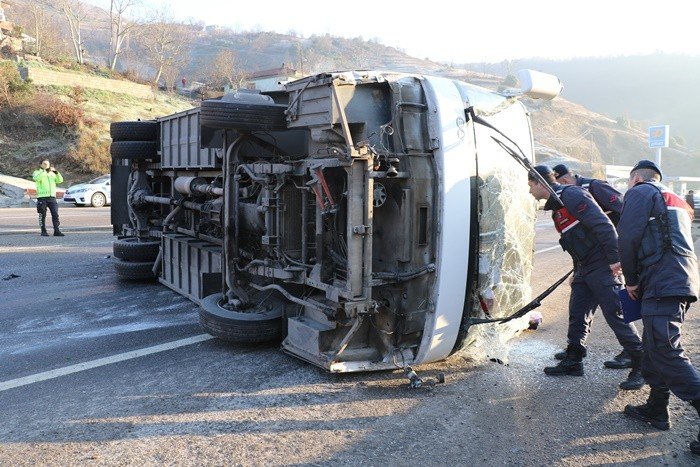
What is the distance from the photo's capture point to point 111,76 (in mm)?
42031

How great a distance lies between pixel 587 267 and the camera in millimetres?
4566

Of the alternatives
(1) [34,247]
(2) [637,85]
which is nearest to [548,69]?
(2) [637,85]

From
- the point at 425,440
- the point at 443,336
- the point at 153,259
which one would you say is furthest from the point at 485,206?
the point at 153,259

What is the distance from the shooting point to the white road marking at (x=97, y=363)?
4289 mm

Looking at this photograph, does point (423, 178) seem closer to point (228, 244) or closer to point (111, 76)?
point (228, 244)

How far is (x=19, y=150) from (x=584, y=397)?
32.4m

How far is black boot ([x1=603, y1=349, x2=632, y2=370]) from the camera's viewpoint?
4.74 meters

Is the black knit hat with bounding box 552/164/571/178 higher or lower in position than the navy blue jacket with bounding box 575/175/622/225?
higher

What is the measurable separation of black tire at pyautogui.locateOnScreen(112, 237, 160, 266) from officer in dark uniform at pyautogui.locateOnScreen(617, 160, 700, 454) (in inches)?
245

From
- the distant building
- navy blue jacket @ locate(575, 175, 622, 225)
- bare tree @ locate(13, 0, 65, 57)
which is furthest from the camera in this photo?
bare tree @ locate(13, 0, 65, 57)

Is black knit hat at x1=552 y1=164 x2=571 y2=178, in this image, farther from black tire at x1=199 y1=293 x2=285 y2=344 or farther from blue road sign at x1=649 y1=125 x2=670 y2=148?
blue road sign at x1=649 y1=125 x2=670 y2=148

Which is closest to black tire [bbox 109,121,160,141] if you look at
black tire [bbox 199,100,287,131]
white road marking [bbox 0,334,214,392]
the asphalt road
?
the asphalt road

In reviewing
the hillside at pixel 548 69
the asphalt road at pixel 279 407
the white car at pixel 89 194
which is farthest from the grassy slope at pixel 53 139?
the asphalt road at pixel 279 407

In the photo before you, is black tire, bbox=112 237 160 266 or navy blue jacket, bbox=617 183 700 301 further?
black tire, bbox=112 237 160 266
